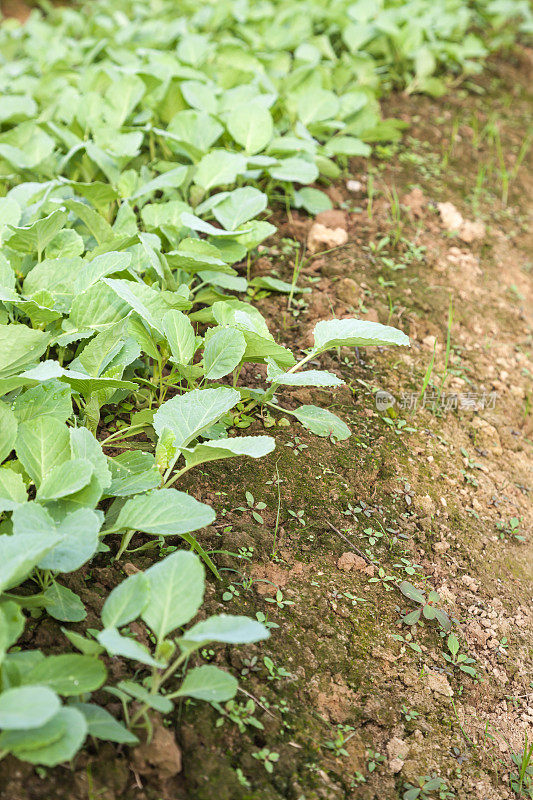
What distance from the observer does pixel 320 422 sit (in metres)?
1.54

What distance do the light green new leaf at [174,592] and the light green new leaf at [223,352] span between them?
0.51m

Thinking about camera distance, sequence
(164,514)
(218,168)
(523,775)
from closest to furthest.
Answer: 1. (164,514)
2. (523,775)
3. (218,168)

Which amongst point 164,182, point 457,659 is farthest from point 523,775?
point 164,182

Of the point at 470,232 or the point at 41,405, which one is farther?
the point at 470,232

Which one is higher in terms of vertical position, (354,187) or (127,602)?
(127,602)

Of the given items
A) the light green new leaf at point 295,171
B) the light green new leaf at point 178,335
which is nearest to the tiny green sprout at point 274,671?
the light green new leaf at point 178,335

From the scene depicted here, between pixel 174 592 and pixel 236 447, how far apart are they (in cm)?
28

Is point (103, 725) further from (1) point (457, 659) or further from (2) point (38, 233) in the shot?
(2) point (38, 233)

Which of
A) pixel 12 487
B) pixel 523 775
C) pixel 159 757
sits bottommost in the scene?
pixel 523 775

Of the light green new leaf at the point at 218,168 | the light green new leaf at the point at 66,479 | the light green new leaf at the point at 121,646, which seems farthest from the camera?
the light green new leaf at the point at 218,168

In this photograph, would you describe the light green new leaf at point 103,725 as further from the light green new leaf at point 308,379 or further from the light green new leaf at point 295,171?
the light green new leaf at point 295,171

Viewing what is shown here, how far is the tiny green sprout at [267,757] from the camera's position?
3.56 ft
